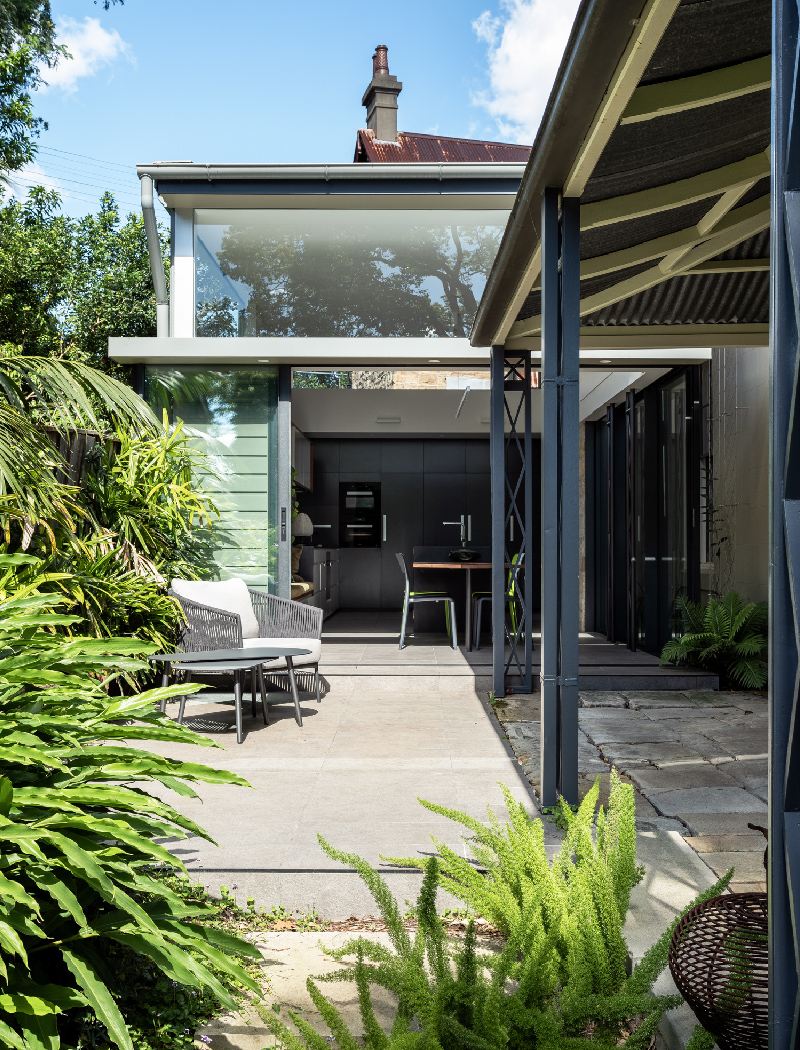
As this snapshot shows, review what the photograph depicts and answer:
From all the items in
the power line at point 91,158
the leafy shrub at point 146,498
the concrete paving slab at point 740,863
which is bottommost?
the concrete paving slab at point 740,863

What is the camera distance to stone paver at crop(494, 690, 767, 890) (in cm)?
322

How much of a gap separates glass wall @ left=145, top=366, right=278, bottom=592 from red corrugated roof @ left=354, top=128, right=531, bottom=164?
39.7ft

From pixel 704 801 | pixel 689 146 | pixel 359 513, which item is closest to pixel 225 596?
pixel 704 801

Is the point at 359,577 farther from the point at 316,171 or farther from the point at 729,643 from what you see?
the point at 729,643

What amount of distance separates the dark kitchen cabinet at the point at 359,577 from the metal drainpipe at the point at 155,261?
19.6 feet

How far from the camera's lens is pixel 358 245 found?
8141 millimetres

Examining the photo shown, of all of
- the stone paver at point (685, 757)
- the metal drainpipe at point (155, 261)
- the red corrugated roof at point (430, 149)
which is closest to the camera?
the stone paver at point (685, 757)

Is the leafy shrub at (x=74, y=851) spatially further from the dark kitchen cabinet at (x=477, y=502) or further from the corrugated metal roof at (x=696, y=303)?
the dark kitchen cabinet at (x=477, y=502)

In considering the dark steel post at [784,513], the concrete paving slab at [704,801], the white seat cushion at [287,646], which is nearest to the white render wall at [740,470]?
the concrete paving slab at [704,801]

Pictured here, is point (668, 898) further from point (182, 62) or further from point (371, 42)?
point (371, 42)

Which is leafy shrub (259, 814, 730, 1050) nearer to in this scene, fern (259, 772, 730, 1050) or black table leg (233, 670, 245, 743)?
fern (259, 772, 730, 1050)

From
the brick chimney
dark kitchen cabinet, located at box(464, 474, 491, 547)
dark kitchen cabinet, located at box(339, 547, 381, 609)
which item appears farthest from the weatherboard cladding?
the brick chimney

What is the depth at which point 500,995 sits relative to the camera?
1636 millimetres

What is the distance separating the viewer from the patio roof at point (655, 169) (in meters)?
2.42
